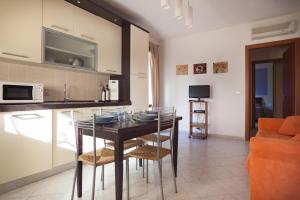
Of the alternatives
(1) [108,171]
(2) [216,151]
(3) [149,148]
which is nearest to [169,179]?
(3) [149,148]

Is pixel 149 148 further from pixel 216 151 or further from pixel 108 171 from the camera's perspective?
pixel 216 151

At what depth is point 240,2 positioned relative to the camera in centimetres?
331

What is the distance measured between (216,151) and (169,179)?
5.01ft

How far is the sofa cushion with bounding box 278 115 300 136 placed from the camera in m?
2.56

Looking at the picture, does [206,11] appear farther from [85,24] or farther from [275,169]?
[275,169]

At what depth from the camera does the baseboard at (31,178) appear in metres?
1.94

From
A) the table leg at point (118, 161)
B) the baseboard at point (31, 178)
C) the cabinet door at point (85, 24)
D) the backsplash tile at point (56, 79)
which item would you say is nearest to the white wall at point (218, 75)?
the backsplash tile at point (56, 79)

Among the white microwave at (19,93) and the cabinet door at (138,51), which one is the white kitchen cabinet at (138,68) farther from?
the white microwave at (19,93)

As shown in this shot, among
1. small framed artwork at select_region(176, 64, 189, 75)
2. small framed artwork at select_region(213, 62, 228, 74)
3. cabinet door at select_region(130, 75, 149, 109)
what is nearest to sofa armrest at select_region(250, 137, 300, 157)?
cabinet door at select_region(130, 75, 149, 109)

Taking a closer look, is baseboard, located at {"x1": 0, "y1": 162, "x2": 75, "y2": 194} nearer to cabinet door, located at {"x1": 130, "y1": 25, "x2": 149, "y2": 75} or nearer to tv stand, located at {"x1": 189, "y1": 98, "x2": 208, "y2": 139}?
cabinet door, located at {"x1": 130, "y1": 25, "x2": 149, "y2": 75}

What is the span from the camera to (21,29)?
7.18 ft

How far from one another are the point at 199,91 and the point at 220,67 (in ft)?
2.56

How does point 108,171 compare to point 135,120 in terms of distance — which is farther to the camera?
point 108,171

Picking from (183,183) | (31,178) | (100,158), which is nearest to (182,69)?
(183,183)
